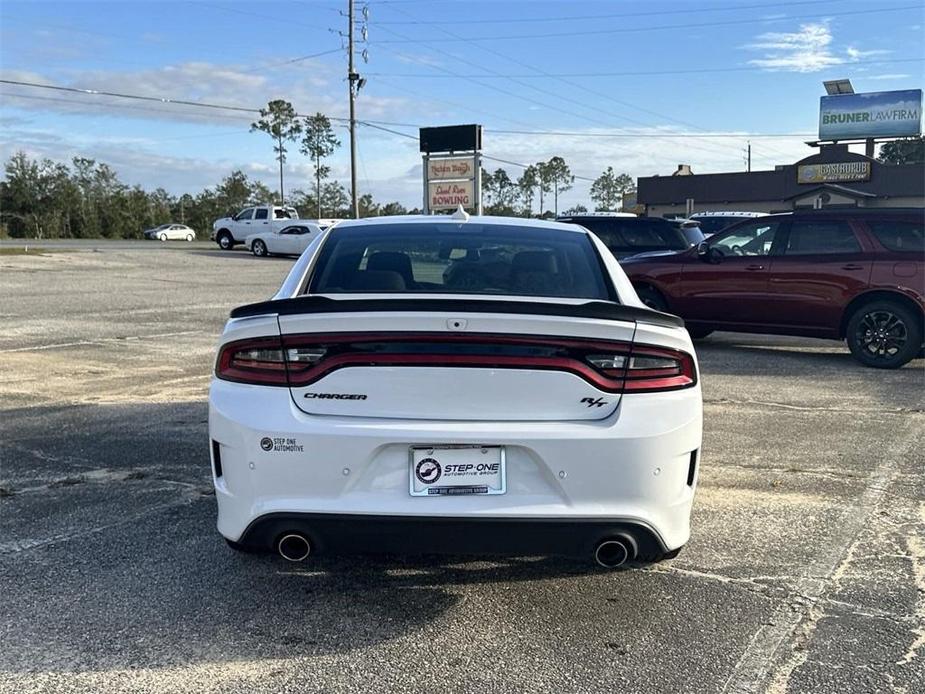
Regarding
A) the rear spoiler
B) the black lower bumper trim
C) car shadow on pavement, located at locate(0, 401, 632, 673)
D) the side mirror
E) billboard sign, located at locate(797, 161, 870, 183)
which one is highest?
billboard sign, located at locate(797, 161, 870, 183)

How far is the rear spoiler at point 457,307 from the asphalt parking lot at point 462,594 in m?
1.23

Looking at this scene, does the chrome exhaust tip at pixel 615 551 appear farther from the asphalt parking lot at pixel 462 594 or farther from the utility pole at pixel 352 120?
the utility pole at pixel 352 120

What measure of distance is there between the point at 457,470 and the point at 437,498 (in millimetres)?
125

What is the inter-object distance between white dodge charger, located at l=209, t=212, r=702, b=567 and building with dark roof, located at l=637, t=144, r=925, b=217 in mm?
47608

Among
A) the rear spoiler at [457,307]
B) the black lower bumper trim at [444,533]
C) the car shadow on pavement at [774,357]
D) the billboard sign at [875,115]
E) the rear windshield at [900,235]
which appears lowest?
the car shadow on pavement at [774,357]

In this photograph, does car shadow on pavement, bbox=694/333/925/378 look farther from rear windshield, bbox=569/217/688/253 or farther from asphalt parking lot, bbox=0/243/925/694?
asphalt parking lot, bbox=0/243/925/694

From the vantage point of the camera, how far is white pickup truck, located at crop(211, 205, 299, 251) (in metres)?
36.8

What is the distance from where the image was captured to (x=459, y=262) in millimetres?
4352

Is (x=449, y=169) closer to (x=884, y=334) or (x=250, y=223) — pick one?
(x=250, y=223)

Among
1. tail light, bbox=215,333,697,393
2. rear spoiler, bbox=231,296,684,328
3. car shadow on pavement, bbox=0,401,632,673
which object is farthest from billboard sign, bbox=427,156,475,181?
tail light, bbox=215,333,697,393

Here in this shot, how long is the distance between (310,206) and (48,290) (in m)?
63.9

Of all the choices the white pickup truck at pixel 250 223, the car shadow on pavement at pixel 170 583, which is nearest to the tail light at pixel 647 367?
the car shadow on pavement at pixel 170 583

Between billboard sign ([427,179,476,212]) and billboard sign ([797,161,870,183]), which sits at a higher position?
billboard sign ([797,161,870,183])

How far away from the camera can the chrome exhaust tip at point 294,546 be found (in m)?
3.20
